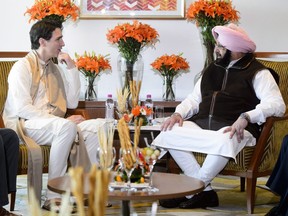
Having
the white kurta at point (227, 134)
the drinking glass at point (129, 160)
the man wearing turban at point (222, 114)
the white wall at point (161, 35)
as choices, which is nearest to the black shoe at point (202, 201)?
the man wearing turban at point (222, 114)

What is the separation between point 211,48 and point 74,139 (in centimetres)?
173

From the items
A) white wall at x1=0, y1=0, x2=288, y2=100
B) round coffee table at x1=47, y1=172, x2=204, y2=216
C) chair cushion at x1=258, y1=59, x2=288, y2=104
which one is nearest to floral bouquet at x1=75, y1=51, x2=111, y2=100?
white wall at x1=0, y1=0, x2=288, y2=100

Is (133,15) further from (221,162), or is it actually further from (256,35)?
(221,162)

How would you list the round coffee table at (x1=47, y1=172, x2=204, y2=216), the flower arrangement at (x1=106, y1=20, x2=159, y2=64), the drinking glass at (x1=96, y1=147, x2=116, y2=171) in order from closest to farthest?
the round coffee table at (x1=47, y1=172, x2=204, y2=216) < the drinking glass at (x1=96, y1=147, x2=116, y2=171) < the flower arrangement at (x1=106, y1=20, x2=159, y2=64)

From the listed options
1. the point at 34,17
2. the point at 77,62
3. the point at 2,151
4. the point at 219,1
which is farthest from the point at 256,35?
the point at 2,151

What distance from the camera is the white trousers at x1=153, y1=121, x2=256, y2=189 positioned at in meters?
4.36

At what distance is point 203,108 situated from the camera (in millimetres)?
4727

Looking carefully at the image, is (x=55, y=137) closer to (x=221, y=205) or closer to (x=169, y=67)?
(x=221, y=205)

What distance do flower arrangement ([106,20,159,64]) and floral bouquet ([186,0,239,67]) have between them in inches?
16.4

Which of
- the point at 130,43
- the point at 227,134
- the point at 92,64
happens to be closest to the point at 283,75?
Result: the point at 227,134

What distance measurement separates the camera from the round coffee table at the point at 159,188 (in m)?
3.01

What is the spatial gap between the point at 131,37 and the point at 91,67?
481 mm

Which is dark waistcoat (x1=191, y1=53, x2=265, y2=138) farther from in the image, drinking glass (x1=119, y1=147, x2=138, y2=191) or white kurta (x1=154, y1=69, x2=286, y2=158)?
drinking glass (x1=119, y1=147, x2=138, y2=191)

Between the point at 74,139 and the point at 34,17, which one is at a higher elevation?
the point at 34,17
